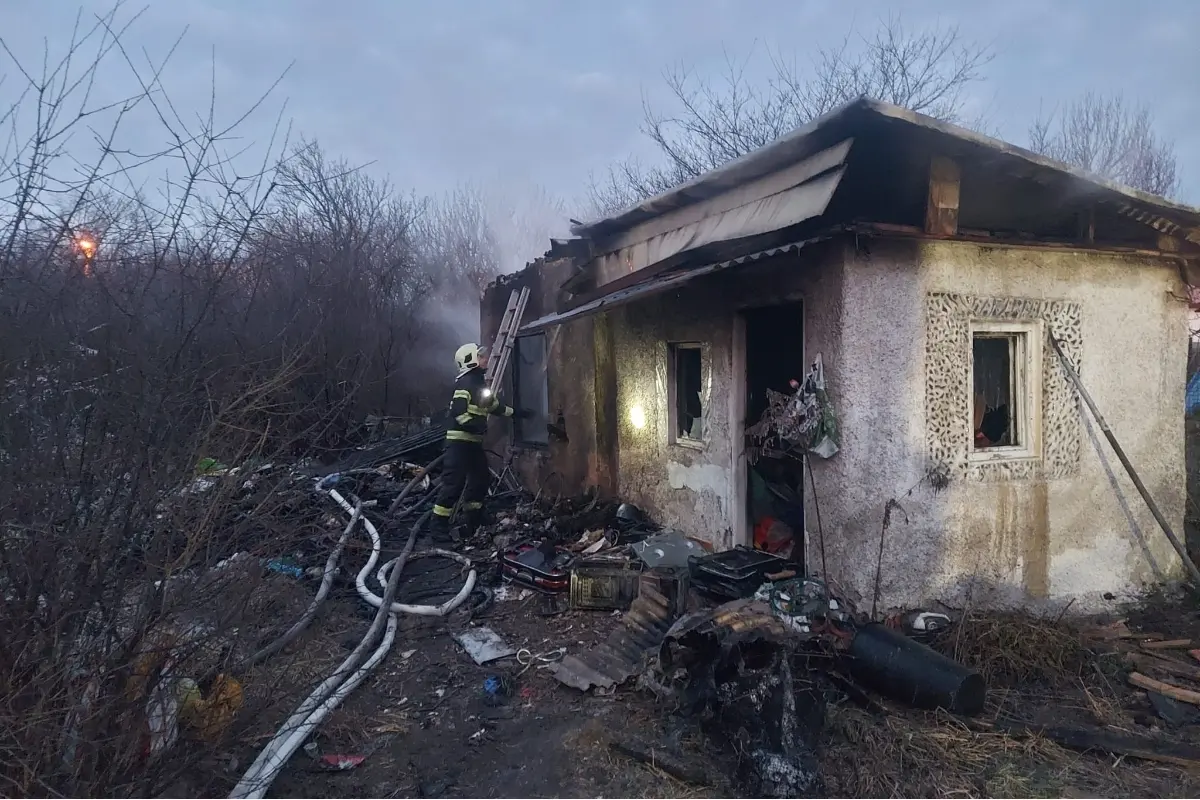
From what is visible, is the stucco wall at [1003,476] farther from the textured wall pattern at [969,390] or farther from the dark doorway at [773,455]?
the dark doorway at [773,455]

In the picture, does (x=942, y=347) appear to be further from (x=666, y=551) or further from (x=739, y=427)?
(x=666, y=551)

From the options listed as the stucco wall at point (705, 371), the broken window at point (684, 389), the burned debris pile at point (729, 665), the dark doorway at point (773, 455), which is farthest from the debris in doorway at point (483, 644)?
the broken window at point (684, 389)

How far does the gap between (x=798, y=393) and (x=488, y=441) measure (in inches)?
270

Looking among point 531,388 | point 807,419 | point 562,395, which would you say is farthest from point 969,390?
point 531,388

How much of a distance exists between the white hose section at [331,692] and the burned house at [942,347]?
2.83 meters

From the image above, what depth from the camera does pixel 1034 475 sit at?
584 cm

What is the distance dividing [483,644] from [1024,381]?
4987 millimetres

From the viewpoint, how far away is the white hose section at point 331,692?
3496mm

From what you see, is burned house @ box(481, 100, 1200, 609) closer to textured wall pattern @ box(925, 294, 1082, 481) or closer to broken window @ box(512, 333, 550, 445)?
textured wall pattern @ box(925, 294, 1082, 481)

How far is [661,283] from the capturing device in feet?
20.4

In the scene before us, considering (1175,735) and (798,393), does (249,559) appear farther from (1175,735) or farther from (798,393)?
(1175,735)

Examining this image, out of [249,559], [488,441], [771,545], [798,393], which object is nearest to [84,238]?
[249,559]

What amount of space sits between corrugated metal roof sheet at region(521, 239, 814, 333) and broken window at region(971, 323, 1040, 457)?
1.93 meters

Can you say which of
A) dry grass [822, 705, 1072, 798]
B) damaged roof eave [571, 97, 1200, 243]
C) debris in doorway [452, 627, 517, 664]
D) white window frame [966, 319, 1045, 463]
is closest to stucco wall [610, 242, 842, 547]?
damaged roof eave [571, 97, 1200, 243]
